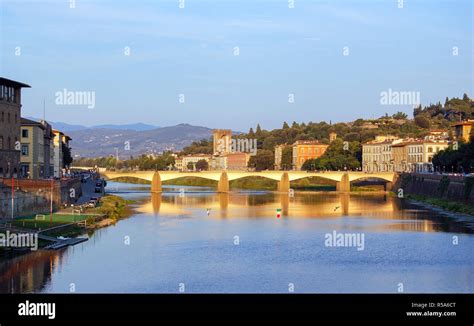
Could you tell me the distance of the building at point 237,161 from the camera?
15175 cm

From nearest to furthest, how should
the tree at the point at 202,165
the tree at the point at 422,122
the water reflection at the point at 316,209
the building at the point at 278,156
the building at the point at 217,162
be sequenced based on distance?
1. the water reflection at the point at 316,209
2. the tree at the point at 422,122
3. the building at the point at 278,156
4. the building at the point at 217,162
5. the tree at the point at 202,165

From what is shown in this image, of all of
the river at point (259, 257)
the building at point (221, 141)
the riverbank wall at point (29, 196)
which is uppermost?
the building at point (221, 141)

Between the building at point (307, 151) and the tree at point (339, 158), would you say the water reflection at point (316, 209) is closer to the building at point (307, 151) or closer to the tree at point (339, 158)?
the tree at point (339, 158)

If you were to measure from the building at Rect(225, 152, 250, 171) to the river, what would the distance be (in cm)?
9714

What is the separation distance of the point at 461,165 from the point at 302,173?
23143 mm

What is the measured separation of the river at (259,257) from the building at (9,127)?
613cm

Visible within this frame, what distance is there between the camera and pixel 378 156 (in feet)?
356

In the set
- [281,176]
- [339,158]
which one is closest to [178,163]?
[339,158]

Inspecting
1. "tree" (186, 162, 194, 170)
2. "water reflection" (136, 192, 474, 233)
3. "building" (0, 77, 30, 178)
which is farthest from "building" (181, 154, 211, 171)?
"building" (0, 77, 30, 178)

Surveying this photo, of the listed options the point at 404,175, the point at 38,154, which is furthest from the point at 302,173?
the point at 38,154

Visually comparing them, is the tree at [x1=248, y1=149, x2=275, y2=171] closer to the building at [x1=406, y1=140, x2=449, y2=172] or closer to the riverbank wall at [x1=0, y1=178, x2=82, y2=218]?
the building at [x1=406, y1=140, x2=449, y2=172]

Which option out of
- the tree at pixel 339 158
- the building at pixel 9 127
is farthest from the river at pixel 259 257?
the tree at pixel 339 158

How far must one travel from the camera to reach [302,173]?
9081 centimetres

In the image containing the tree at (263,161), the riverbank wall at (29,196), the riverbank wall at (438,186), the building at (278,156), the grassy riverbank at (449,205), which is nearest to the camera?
the riverbank wall at (29,196)
